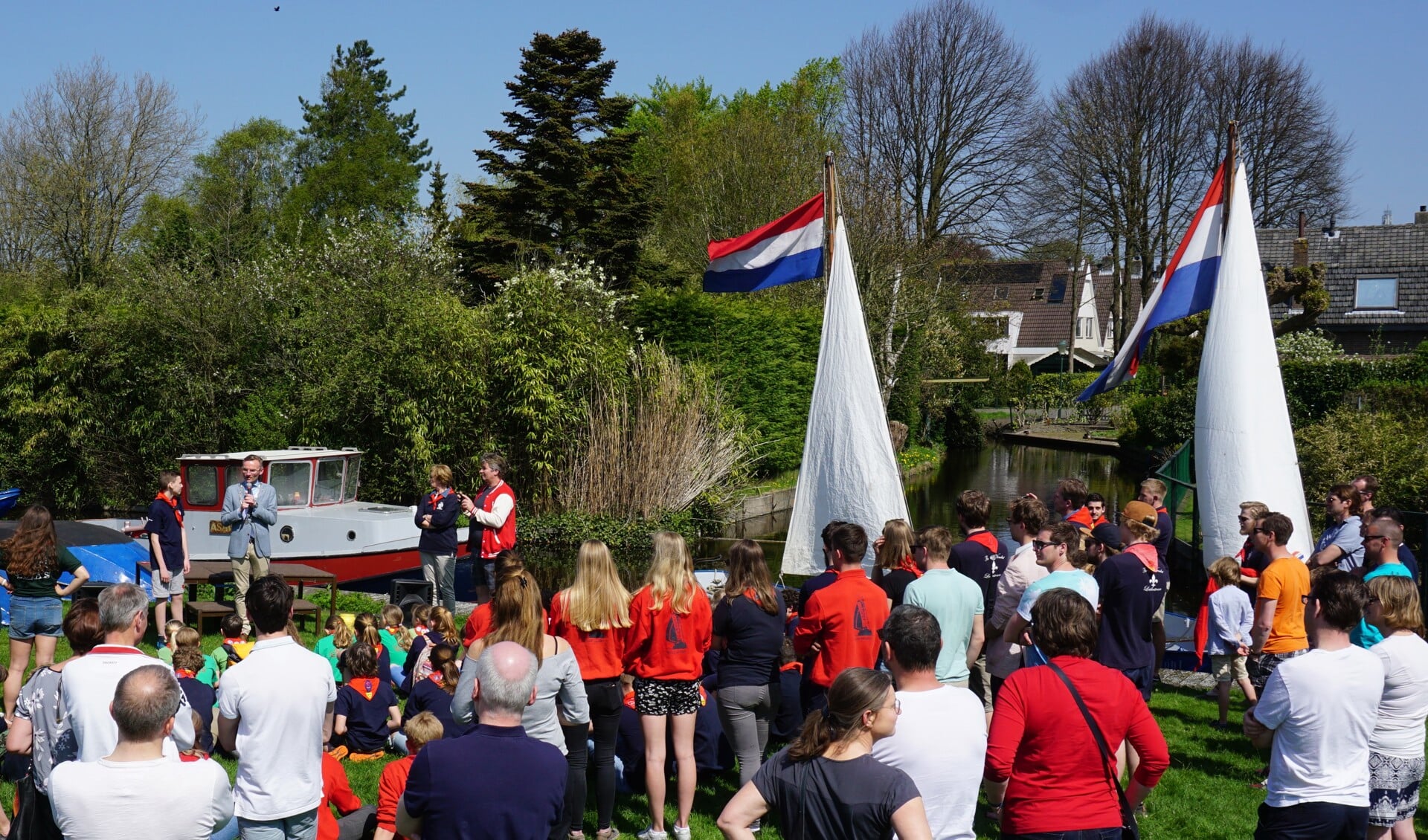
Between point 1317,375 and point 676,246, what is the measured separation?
20081mm

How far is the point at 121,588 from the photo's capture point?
14.6 ft

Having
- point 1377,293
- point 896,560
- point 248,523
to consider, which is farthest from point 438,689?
point 1377,293

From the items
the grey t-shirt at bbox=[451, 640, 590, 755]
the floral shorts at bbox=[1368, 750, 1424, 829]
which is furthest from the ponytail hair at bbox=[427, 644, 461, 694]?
the floral shorts at bbox=[1368, 750, 1424, 829]

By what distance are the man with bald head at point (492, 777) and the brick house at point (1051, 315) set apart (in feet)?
176

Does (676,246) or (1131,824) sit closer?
(1131,824)

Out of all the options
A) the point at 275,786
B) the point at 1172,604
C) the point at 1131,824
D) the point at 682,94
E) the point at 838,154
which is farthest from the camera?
the point at 682,94

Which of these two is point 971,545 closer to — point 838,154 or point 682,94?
point 838,154

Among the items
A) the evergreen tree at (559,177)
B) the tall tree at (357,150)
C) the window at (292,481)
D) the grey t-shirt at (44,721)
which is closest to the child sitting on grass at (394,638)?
the grey t-shirt at (44,721)

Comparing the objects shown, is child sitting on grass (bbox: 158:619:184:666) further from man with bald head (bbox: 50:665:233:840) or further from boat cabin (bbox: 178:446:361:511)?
boat cabin (bbox: 178:446:361:511)

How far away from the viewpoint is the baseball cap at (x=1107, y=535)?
25.3 ft

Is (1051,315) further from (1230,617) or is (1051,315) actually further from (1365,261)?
(1230,617)

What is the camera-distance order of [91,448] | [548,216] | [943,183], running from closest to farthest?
1. [91,448]
2. [548,216]
3. [943,183]

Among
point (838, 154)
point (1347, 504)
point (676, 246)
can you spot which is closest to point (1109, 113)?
point (838, 154)

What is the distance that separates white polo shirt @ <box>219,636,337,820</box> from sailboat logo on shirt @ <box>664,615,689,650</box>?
5.95ft
